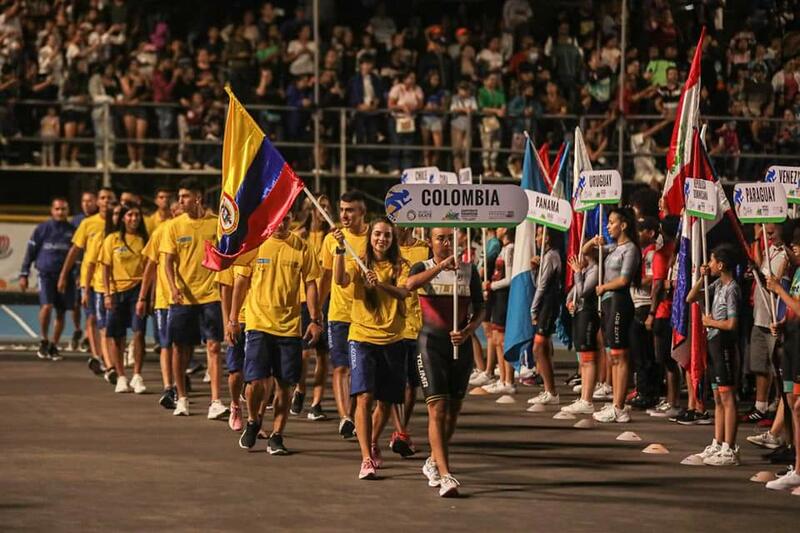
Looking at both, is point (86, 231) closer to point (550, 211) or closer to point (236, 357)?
point (236, 357)

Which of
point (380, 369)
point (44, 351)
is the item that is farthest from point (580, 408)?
point (44, 351)

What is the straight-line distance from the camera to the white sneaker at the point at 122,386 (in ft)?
56.4

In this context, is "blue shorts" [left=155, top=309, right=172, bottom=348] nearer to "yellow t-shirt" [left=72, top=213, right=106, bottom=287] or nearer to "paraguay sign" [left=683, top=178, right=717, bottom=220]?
"yellow t-shirt" [left=72, top=213, right=106, bottom=287]

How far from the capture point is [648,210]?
55.5 ft

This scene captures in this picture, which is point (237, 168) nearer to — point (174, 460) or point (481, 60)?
point (174, 460)

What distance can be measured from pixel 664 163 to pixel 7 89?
11565mm

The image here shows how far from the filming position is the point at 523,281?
1712 cm

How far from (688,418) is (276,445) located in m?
4.60

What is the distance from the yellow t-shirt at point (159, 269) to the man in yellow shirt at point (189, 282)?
0.82 feet

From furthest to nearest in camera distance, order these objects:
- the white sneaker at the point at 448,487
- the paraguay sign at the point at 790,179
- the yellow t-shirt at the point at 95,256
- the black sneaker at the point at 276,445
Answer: the yellow t-shirt at the point at 95,256, the paraguay sign at the point at 790,179, the black sneaker at the point at 276,445, the white sneaker at the point at 448,487

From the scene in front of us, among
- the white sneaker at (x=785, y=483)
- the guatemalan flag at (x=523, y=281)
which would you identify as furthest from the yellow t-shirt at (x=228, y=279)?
the white sneaker at (x=785, y=483)

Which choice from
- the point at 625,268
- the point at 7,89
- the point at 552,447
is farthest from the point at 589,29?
the point at 552,447

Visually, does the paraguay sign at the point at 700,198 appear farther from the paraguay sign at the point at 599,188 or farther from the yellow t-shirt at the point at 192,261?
the yellow t-shirt at the point at 192,261

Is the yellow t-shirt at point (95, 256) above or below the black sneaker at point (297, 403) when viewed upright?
above
